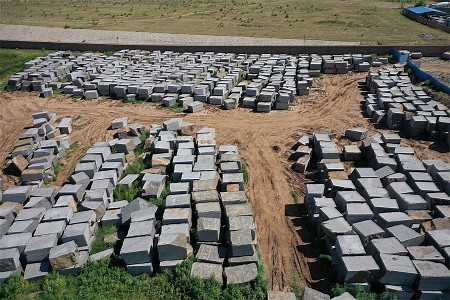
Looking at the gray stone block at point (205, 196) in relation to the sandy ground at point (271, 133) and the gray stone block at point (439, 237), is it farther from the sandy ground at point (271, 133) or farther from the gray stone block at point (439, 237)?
the gray stone block at point (439, 237)

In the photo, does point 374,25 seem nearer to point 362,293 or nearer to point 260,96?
point 260,96

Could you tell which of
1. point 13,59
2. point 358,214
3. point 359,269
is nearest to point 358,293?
point 359,269

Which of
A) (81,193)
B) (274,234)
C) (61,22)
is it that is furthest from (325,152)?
(61,22)

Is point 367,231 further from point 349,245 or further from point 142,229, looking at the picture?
point 142,229

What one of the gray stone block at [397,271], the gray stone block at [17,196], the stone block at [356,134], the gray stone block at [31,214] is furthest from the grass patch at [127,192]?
the stone block at [356,134]

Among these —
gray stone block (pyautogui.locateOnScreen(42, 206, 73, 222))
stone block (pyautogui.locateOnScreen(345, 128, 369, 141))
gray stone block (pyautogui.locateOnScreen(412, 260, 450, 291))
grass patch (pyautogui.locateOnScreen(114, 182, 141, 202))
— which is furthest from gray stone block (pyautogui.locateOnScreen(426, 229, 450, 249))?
gray stone block (pyautogui.locateOnScreen(42, 206, 73, 222))
